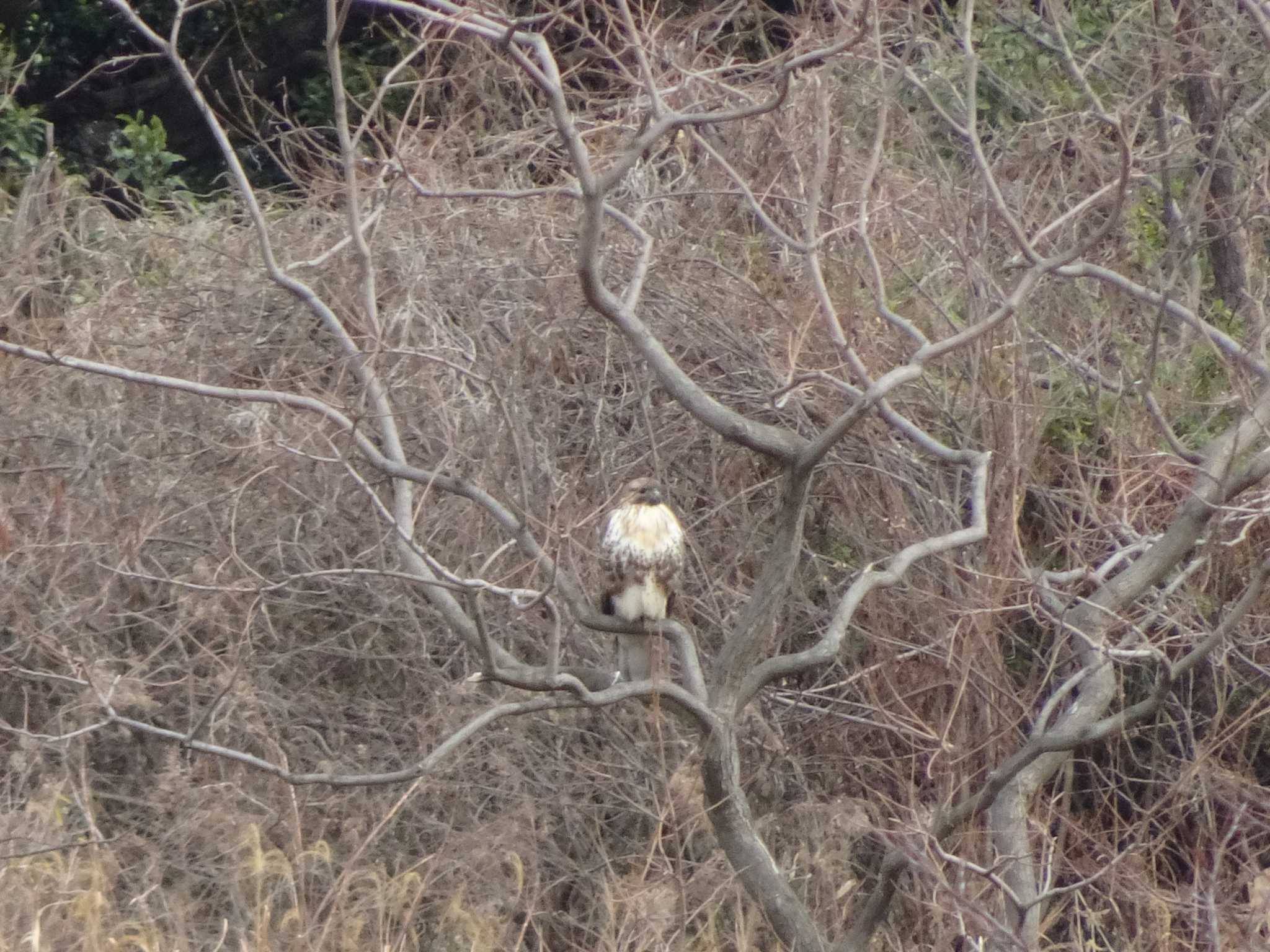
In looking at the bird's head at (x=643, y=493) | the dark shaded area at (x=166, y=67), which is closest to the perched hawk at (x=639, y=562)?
the bird's head at (x=643, y=493)


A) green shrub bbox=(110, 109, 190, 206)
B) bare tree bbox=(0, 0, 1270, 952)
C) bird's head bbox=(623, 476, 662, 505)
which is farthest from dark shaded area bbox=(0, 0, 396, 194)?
bird's head bbox=(623, 476, 662, 505)

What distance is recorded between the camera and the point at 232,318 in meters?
5.72

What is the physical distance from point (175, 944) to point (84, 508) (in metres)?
1.64

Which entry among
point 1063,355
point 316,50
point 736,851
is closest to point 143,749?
point 736,851

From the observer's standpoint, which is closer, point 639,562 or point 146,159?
point 639,562

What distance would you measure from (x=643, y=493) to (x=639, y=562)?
182 mm

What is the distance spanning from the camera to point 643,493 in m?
4.43

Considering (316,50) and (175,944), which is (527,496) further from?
(316,50)

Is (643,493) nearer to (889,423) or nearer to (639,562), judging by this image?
(639,562)

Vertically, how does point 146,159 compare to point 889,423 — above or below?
below

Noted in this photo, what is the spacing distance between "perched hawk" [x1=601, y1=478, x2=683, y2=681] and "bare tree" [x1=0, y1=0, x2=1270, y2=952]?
0.62 ft

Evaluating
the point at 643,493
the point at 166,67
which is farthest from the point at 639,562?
the point at 166,67

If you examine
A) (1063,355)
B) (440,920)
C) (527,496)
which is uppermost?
(527,496)

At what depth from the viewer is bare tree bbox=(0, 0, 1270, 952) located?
3898 mm
